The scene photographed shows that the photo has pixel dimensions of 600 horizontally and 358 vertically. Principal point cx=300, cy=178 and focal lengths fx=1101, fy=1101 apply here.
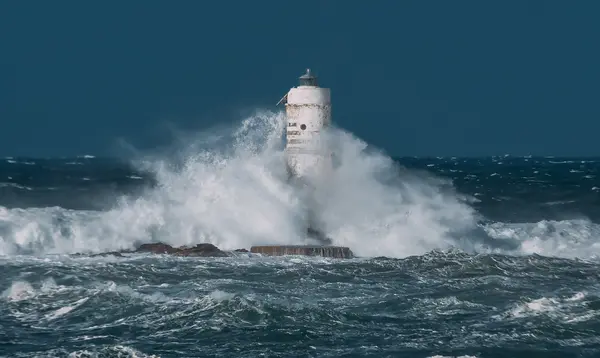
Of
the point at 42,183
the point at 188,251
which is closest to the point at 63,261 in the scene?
the point at 188,251

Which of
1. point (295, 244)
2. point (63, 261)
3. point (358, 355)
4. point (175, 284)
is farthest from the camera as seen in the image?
point (295, 244)

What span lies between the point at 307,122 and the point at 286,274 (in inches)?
253

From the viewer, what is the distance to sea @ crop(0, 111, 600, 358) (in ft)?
57.9

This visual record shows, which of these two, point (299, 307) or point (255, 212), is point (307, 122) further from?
point (299, 307)

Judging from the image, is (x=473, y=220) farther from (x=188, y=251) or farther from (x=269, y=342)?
(x=269, y=342)

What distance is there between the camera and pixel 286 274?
2375cm

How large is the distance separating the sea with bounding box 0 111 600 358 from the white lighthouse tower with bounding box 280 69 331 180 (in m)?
0.63

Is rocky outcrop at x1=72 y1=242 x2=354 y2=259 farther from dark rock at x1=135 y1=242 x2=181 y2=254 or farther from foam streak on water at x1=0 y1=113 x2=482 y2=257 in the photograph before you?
foam streak on water at x1=0 y1=113 x2=482 y2=257

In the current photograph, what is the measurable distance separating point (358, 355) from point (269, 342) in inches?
64.1

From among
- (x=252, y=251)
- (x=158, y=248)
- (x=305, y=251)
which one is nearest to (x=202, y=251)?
(x=158, y=248)

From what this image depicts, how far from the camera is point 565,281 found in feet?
76.1

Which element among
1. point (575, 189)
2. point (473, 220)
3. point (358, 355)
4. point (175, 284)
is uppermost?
point (575, 189)

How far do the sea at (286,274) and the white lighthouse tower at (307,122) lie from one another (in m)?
0.63

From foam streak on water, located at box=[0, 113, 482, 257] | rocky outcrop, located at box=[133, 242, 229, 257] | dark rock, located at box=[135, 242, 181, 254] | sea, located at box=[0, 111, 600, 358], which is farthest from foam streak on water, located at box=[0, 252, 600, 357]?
foam streak on water, located at box=[0, 113, 482, 257]
